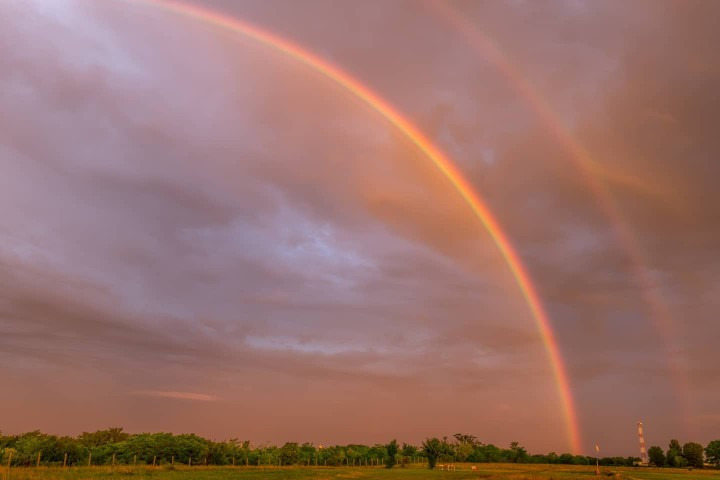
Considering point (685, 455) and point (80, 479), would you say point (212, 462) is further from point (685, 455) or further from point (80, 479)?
point (685, 455)

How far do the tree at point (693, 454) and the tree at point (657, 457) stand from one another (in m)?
5.60


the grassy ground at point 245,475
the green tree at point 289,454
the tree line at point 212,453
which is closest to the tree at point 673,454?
the tree line at point 212,453

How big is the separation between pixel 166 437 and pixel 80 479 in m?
51.4

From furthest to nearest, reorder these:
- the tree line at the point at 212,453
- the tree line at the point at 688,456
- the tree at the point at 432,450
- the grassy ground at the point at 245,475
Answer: the tree line at the point at 688,456, the tree at the point at 432,450, the tree line at the point at 212,453, the grassy ground at the point at 245,475

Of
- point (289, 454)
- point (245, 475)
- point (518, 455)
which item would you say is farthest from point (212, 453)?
point (518, 455)

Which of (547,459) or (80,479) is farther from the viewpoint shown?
(547,459)

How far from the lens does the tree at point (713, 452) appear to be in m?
137

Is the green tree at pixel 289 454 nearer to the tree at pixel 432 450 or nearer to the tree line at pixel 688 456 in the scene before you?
the tree at pixel 432 450

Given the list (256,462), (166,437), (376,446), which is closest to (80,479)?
(166,437)

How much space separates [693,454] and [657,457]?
28.5 feet

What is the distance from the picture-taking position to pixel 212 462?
89188 millimetres

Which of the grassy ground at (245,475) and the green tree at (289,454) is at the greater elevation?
the grassy ground at (245,475)

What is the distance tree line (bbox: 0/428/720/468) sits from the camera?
231 feet

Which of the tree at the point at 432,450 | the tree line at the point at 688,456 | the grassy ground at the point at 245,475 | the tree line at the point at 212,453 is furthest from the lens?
the tree line at the point at 688,456
